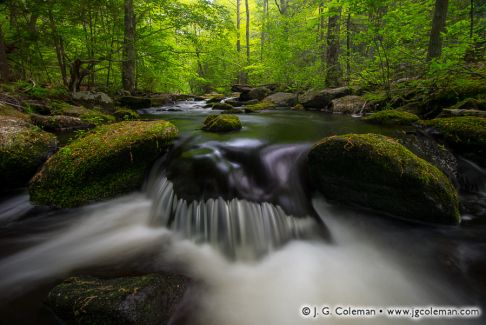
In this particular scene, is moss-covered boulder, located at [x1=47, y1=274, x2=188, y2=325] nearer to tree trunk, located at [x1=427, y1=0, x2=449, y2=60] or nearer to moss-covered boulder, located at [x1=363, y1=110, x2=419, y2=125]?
moss-covered boulder, located at [x1=363, y1=110, x2=419, y2=125]

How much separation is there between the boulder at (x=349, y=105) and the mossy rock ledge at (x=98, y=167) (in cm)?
645

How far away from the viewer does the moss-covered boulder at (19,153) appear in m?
3.24

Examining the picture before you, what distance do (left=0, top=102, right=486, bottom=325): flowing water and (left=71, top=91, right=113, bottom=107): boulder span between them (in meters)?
6.13

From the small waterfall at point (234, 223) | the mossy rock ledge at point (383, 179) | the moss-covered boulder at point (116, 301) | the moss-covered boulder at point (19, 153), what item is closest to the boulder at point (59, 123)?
the moss-covered boulder at point (19, 153)

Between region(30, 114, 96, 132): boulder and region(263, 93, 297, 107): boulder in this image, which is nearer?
region(30, 114, 96, 132): boulder

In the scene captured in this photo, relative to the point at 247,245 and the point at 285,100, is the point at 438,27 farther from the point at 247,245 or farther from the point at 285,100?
the point at 247,245

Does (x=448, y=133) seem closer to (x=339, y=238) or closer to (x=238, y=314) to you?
(x=339, y=238)

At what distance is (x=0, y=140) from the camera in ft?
10.6

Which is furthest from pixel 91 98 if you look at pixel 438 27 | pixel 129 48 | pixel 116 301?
pixel 438 27

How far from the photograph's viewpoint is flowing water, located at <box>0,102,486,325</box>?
1.96 metres

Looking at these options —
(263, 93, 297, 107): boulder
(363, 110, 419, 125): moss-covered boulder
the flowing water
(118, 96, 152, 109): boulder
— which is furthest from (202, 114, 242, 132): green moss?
(263, 93, 297, 107): boulder

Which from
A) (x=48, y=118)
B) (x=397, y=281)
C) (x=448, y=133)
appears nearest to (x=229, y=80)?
(x=48, y=118)

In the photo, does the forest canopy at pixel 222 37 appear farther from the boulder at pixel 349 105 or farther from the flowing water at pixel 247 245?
the flowing water at pixel 247 245

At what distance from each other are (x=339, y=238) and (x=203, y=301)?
5.32 feet
